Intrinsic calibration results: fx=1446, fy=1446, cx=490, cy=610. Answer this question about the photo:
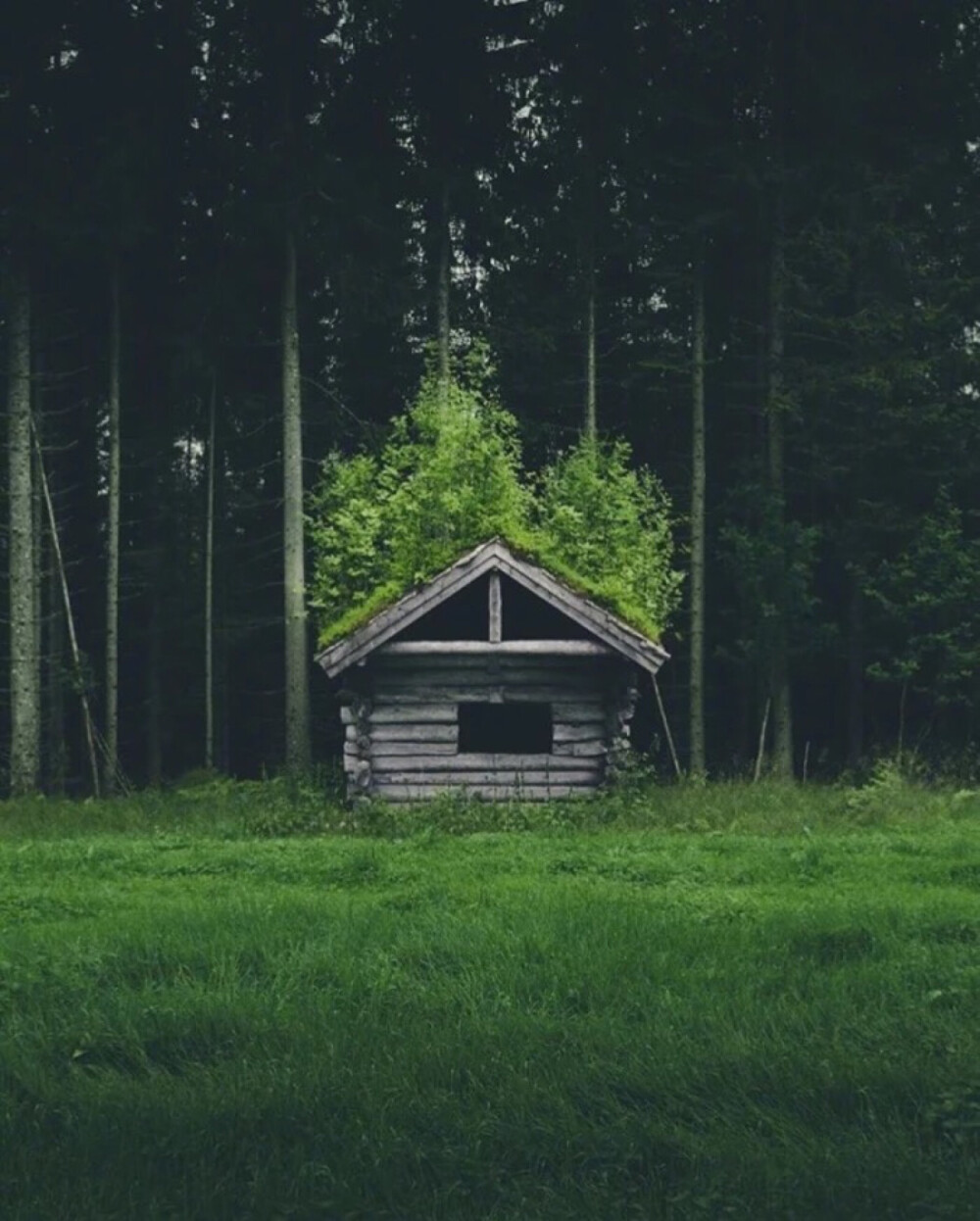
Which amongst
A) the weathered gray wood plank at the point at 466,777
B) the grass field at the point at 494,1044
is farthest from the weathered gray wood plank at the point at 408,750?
the grass field at the point at 494,1044

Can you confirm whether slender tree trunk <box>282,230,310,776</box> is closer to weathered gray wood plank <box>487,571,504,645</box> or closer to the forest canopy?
the forest canopy

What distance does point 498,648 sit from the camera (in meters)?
22.1

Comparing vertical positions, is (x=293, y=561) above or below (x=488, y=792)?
above

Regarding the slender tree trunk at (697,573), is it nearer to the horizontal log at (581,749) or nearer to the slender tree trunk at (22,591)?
the horizontal log at (581,749)

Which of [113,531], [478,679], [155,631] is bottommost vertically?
[478,679]

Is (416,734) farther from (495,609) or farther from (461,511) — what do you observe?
(461,511)

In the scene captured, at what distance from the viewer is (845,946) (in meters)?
9.77

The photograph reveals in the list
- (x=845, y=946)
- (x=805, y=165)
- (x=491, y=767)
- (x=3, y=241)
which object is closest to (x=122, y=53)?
(x=3, y=241)

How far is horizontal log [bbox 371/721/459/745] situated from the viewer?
883 inches

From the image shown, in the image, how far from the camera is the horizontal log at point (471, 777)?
22312 mm

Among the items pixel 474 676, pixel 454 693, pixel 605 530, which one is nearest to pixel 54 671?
pixel 605 530

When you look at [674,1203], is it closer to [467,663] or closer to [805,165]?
[467,663]

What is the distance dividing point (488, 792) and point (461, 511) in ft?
23.8

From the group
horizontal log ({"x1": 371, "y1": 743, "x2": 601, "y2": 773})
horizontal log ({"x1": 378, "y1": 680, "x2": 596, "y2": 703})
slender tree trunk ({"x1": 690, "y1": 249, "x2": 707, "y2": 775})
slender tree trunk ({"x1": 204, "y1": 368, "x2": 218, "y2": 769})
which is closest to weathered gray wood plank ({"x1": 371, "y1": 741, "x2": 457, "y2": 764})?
horizontal log ({"x1": 371, "y1": 743, "x2": 601, "y2": 773})
